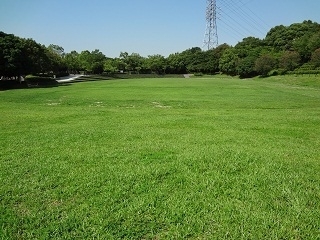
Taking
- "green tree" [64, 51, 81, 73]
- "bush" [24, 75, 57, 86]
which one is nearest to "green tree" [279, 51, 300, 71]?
"bush" [24, 75, 57, 86]

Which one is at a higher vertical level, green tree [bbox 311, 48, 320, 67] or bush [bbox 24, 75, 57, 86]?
green tree [bbox 311, 48, 320, 67]

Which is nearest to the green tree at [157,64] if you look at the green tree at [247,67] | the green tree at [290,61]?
the green tree at [247,67]

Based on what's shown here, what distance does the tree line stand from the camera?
56812 mm

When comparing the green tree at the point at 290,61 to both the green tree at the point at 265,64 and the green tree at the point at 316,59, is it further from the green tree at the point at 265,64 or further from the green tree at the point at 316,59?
the green tree at the point at 316,59

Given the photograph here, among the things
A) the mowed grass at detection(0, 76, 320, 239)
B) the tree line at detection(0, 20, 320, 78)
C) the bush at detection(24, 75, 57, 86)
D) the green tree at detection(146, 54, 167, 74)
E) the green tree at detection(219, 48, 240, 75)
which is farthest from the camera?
the green tree at detection(146, 54, 167, 74)

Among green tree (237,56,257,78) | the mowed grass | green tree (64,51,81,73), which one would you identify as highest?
green tree (64,51,81,73)

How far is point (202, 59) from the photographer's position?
123875 mm

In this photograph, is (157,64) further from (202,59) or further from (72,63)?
(72,63)

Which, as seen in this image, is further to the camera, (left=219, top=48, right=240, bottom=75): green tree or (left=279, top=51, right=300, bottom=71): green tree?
(left=219, top=48, right=240, bottom=75): green tree

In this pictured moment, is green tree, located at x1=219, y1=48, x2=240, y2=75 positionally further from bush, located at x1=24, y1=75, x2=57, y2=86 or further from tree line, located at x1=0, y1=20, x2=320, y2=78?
bush, located at x1=24, y1=75, x2=57, y2=86

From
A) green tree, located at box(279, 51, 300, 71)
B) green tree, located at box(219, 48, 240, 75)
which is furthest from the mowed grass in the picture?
green tree, located at box(219, 48, 240, 75)

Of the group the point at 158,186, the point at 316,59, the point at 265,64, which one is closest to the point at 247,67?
the point at 265,64

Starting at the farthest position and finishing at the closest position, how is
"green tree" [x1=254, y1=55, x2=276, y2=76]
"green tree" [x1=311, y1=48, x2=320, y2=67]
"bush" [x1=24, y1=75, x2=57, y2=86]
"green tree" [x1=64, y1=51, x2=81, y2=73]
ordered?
"green tree" [x1=64, y1=51, x2=81, y2=73]
"green tree" [x1=254, y1=55, x2=276, y2=76]
"green tree" [x1=311, y1=48, x2=320, y2=67]
"bush" [x1=24, y1=75, x2=57, y2=86]

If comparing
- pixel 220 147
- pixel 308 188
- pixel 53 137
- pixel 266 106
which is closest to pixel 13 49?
pixel 266 106
